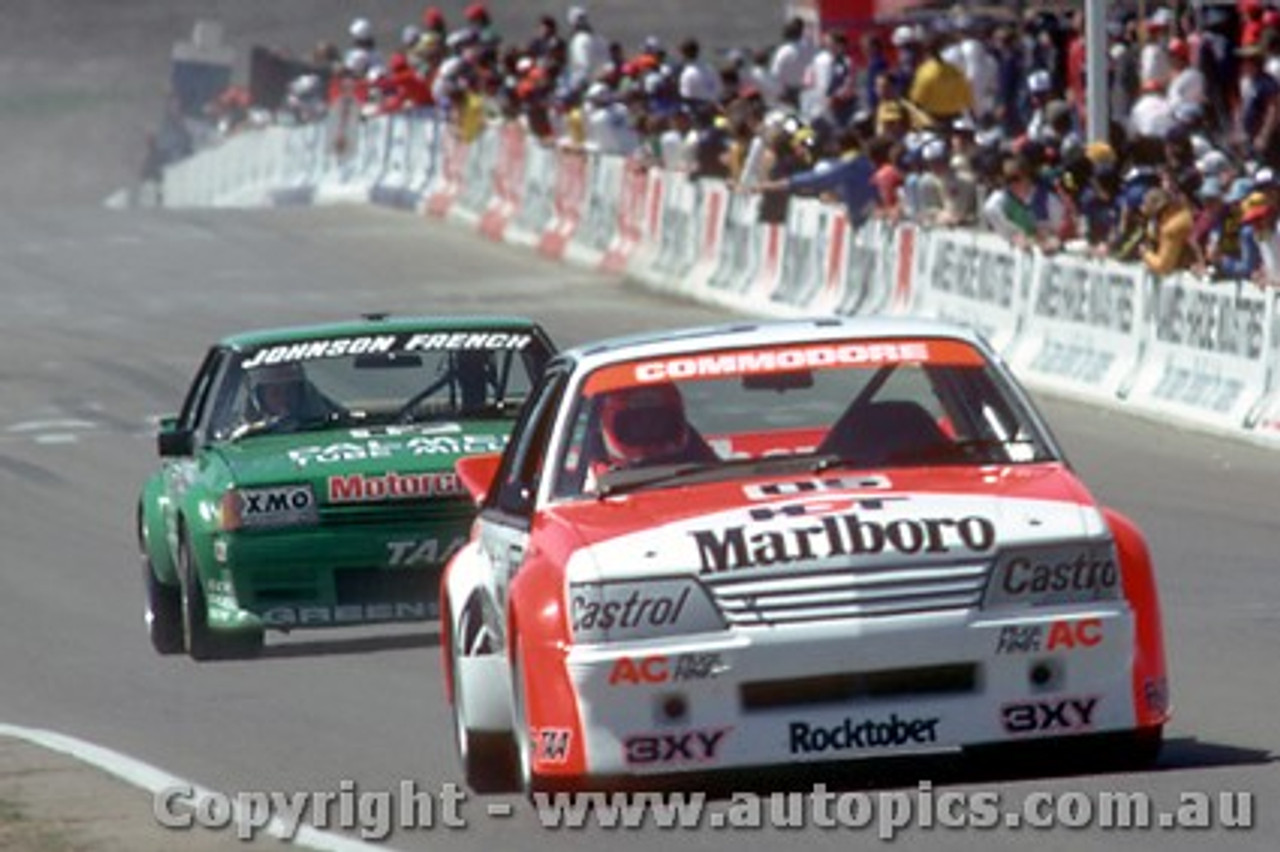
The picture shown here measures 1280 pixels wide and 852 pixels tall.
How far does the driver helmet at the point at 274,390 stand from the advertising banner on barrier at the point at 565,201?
23.2 metres

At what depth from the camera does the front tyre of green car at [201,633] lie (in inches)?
587

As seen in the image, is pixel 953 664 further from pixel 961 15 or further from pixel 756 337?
pixel 961 15

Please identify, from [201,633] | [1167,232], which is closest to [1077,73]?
[1167,232]

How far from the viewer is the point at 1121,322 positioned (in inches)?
985

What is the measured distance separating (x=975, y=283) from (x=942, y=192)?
90 cm

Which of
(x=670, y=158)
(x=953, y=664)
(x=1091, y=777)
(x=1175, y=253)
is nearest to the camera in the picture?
(x=953, y=664)

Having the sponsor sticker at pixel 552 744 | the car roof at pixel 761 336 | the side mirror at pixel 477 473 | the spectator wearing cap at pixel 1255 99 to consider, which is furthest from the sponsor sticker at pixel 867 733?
the spectator wearing cap at pixel 1255 99

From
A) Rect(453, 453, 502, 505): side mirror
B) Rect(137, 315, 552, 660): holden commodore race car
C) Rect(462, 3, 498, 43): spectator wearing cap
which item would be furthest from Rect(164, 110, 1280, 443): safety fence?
Rect(453, 453, 502, 505): side mirror

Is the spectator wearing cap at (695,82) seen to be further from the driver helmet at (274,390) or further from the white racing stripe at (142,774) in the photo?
the white racing stripe at (142,774)

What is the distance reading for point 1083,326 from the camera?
2580 centimetres

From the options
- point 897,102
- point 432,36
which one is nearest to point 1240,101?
point 897,102

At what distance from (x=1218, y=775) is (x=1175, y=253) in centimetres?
1372

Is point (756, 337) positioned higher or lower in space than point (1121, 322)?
higher

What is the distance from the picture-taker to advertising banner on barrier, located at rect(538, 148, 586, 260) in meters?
38.8
